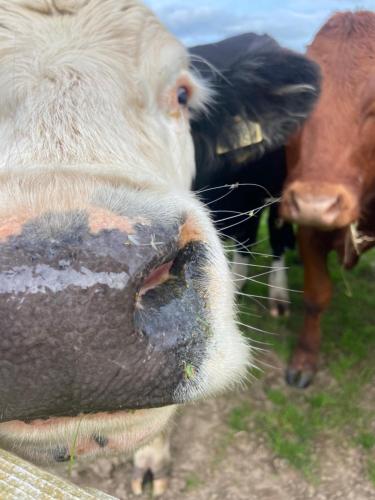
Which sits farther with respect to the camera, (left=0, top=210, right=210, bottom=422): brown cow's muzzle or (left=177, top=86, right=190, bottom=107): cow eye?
(left=177, top=86, right=190, bottom=107): cow eye

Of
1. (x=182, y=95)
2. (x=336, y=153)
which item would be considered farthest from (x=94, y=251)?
(x=336, y=153)

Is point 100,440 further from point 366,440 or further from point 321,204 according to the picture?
point 366,440

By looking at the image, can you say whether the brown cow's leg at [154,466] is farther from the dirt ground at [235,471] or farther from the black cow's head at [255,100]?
the black cow's head at [255,100]

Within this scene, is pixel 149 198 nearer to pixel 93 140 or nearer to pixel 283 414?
pixel 93 140

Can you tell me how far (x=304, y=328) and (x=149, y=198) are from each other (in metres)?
2.56

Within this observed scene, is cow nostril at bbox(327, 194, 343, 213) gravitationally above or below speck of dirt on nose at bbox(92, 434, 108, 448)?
above

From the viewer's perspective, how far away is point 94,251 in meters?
1.27

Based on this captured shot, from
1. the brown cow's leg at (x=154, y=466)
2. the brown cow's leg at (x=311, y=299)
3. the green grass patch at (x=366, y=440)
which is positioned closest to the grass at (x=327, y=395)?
the green grass patch at (x=366, y=440)

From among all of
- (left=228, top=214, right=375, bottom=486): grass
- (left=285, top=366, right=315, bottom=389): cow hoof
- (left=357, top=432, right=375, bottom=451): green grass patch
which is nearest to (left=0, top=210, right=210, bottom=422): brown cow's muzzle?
(left=228, top=214, right=375, bottom=486): grass

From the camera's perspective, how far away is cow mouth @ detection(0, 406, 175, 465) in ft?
5.16

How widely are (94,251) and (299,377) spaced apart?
283cm

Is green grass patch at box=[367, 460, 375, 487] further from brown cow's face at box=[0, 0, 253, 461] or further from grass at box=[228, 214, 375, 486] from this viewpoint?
brown cow's face at box=[0, 0, 253, 461]

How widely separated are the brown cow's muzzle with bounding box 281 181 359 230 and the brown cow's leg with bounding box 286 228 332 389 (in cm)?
64

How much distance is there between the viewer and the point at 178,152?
2.45 meters
